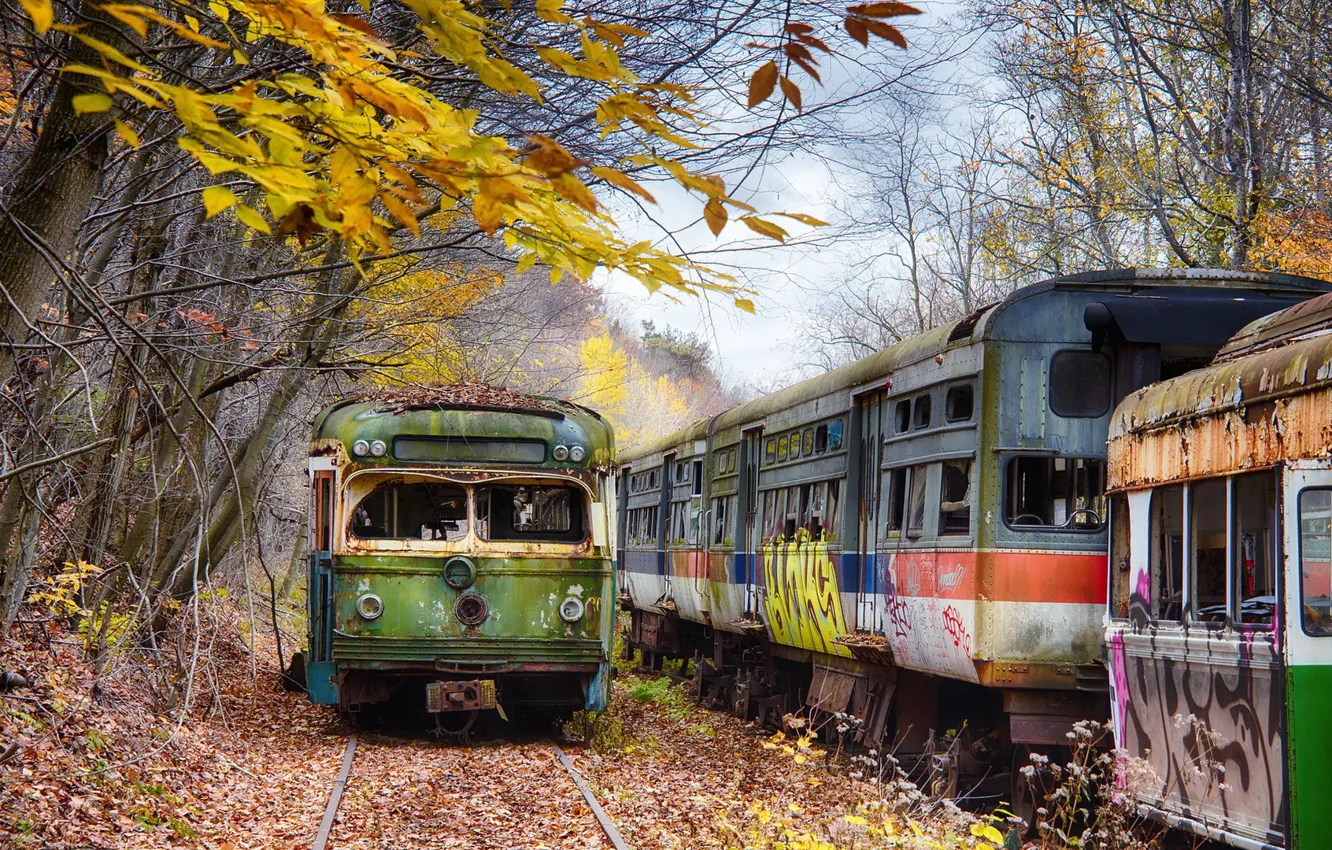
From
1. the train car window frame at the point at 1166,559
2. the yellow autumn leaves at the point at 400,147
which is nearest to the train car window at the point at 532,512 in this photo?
the train car window frame at the point at 1166,559

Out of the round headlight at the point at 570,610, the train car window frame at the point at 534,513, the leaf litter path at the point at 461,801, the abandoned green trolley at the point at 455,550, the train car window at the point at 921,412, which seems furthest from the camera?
the train car window frame at the point at 534,513

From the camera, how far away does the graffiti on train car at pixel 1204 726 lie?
6371 mm

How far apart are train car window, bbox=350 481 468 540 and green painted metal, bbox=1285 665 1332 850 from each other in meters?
8.55

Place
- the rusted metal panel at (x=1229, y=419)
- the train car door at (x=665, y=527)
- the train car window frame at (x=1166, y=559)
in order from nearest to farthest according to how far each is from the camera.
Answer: the rusted metal panel at (x=1229, y=419)
the train car window frame at (x=1166, y=559)
the train car door at (x=665, y=527)

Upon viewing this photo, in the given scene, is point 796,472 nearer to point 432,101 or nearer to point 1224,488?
point 1224,488

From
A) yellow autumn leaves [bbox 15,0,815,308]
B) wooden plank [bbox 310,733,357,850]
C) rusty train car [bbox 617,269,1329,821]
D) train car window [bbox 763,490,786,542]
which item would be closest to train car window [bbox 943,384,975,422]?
rusty train car [bbox 617,269,1329,821]

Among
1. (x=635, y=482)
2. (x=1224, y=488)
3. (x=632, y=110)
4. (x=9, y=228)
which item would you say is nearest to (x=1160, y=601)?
(x=1224, y=488)

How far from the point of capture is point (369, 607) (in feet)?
42.2

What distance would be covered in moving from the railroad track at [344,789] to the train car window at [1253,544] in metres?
3.98

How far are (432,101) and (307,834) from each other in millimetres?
6514

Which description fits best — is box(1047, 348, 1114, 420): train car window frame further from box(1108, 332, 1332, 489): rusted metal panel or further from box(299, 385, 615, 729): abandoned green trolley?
box(299, 385, 615, 729): abandoned green trolley

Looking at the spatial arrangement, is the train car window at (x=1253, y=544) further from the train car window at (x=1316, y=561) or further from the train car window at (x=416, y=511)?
the train car window at (x=416, y=511)

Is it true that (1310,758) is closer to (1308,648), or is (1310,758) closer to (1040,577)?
(1308,648)

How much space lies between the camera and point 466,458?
1327cm
